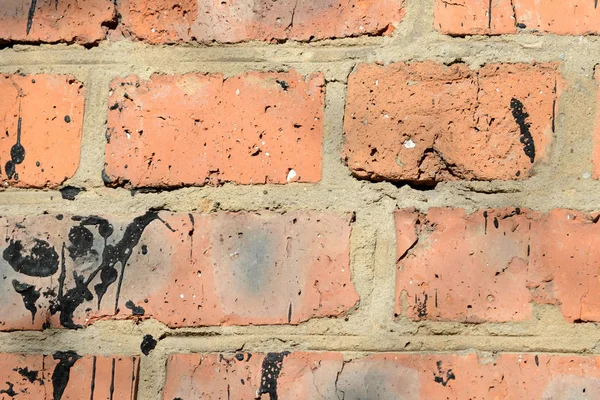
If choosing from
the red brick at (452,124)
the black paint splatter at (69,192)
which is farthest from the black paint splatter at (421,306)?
the black paint splatter at (69,192)

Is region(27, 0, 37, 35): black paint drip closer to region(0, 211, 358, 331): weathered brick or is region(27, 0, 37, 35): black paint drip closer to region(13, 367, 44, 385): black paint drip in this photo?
region(0, 211, 358, 331): weathered brick

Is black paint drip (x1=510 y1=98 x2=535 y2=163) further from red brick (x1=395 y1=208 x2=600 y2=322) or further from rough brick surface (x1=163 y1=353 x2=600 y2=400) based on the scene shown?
rough brick surface (x1=163 y1=353 x2=600 y2=400)

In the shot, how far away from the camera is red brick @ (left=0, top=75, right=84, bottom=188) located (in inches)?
29.5

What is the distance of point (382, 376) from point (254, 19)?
0.33 metres

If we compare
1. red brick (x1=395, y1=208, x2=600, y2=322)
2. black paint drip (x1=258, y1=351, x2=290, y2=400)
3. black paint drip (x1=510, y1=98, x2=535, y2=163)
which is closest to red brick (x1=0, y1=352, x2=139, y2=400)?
black paint drip (x1=258, y1=351, x2=290, y2=400)

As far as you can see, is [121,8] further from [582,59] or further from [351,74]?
[582,59]

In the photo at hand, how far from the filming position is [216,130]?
736mm

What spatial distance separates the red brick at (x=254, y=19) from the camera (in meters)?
0.74

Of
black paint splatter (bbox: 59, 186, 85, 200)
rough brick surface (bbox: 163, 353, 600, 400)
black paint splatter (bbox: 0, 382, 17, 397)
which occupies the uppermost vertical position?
black paint splatter (bbox: 59, 186, 85, 200)

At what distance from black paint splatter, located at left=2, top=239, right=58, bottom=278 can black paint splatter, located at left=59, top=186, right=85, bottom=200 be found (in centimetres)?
4

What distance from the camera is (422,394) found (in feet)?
2.28

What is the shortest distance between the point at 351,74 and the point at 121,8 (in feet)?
0.73

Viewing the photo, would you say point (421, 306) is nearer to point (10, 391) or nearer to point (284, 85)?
point (284, 85)

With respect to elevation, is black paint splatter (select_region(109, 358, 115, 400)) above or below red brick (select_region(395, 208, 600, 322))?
below
